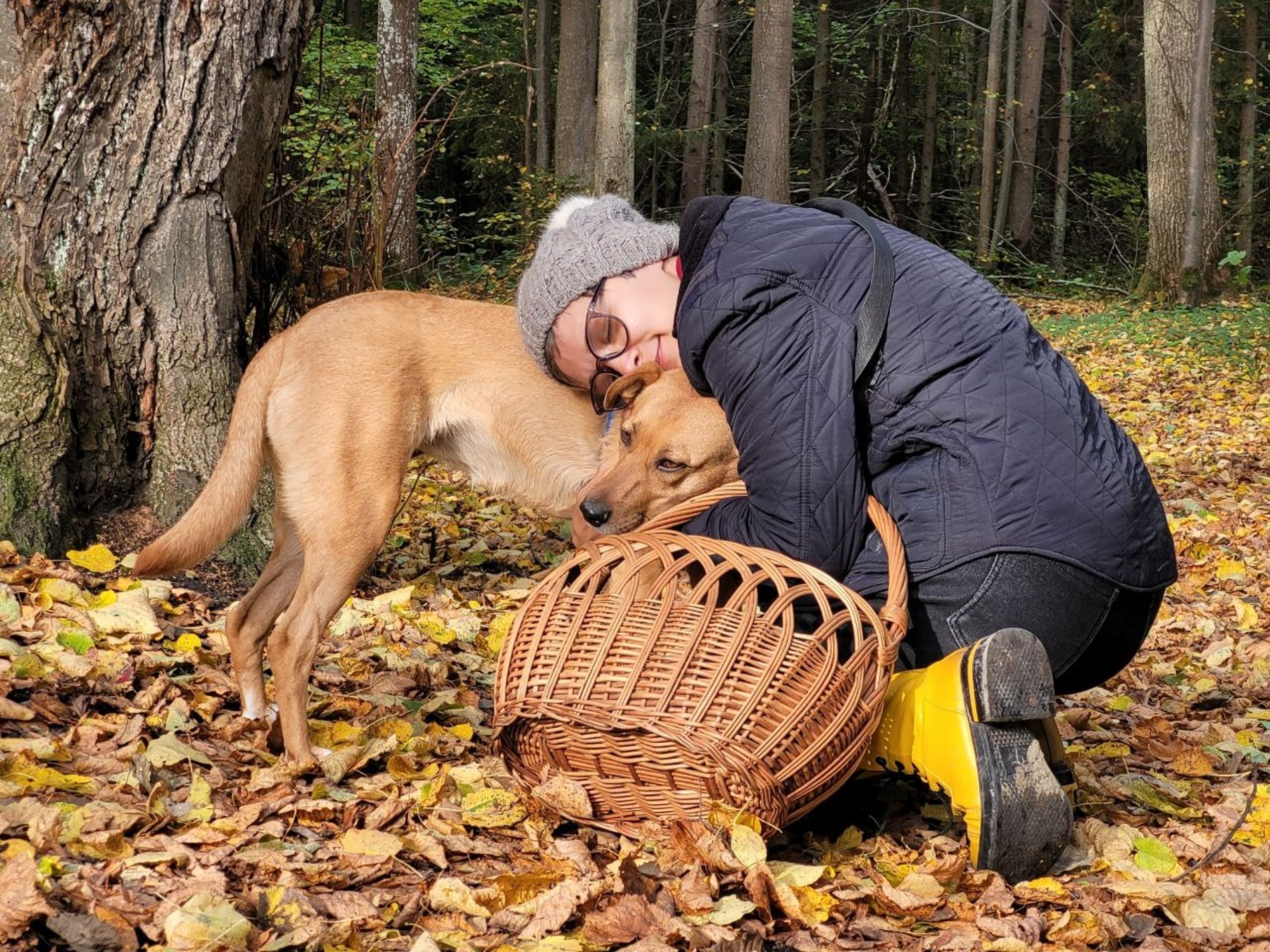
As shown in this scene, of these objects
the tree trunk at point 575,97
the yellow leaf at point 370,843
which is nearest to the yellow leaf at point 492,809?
the yellow leaf at point 370,843

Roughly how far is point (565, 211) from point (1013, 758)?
2372 mm

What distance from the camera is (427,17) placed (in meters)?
20.8

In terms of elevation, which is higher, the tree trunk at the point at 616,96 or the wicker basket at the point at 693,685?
the tree trunk at the point at 616,96

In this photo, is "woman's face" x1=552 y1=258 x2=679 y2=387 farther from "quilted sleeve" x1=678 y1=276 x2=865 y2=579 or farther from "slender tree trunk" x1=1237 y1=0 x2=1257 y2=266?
"slender tree trunk" x1=1237 y1=0 x2=1257 y2=266

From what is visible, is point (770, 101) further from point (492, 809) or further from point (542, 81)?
point (492, 809)

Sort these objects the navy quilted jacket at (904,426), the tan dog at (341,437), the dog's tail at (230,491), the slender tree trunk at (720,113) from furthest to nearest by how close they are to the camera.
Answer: the slender tree trunk at (720,113), the tan dog at (341,437), the dog's tail at (230,491), the navy quilted jacket at (904,426)

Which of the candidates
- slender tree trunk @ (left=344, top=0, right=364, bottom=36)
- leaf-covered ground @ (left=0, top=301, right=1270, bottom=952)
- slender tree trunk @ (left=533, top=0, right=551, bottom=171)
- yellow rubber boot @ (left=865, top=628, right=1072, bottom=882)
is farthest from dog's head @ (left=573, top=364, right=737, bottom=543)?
slender tree trunk @ (left=344, top=0, right=364, bottom=36)

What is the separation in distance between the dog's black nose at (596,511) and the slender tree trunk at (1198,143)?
38.9 feet

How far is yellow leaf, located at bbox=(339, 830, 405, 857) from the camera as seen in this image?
8.80 feet

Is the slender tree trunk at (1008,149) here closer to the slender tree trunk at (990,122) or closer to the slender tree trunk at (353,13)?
the slender tree trunk at (990,122)

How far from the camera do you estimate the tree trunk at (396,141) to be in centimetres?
615

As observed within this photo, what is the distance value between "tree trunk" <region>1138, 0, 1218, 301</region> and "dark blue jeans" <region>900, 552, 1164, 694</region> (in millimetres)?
12275

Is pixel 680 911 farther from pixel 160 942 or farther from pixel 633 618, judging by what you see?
pixel 160 942

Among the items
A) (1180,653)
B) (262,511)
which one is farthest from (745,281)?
(1180,653)
